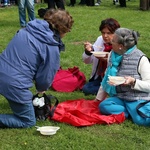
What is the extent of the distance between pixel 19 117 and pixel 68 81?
1544mm

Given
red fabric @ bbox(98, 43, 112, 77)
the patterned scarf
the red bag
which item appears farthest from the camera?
the red bag

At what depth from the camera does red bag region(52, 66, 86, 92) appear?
5.08m

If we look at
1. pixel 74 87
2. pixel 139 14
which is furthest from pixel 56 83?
pixel 139 14

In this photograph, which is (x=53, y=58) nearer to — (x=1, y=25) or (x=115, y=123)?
(x=115, y=123)

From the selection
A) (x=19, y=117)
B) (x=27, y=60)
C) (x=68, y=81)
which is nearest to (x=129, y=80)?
(x=27, y=60)

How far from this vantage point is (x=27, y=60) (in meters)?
3.59

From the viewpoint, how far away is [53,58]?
11.7ft

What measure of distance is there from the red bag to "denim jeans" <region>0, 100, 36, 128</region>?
135 cm

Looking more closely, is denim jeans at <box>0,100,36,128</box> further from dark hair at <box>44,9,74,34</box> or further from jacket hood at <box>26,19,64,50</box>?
dark hair at <box>44,9,74,34</box>

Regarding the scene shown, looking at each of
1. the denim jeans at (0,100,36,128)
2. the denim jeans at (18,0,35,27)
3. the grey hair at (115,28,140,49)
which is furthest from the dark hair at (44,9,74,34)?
the denim jeans at (18,0,35,27)

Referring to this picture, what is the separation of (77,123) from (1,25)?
7.03m

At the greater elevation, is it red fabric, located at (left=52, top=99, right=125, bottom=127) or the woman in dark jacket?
the woman in dark jacket

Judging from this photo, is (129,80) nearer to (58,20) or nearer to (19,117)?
(58,20)

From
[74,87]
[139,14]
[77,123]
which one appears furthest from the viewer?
[139,14]
